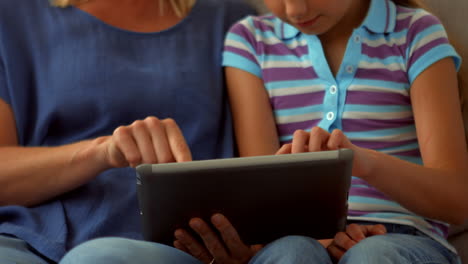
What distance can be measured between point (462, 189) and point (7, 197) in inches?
28.8

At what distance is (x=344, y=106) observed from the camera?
1054 mm

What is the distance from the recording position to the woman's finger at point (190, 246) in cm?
80

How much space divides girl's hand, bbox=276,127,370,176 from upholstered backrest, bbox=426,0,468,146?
1.22 feet

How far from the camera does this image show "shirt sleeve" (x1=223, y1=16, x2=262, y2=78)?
44.4 inches

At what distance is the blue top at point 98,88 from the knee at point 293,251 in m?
0.29

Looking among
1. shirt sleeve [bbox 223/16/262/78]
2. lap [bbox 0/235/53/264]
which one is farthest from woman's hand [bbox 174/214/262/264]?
shirt sleeve [bbox 223/16/262/78]

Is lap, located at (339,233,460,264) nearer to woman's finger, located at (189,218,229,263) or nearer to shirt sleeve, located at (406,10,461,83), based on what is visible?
woman's finger, located at (189,218,229,263)

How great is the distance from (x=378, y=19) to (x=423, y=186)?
33 cm

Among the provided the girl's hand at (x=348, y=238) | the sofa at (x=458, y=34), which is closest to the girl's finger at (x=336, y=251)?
the girl's hand at (x=348, y=238)

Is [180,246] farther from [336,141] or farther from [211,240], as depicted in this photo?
[336,141]

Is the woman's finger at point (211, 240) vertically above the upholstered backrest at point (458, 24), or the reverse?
the upholstered backrest at point (458, 24)

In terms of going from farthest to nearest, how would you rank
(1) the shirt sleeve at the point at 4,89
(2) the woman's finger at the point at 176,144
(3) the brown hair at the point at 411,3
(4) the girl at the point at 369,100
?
(3) the brown hair at the point at 411,3 → (1) the shirt sleeve at the point at 4,89 → (4) the girl at the point at 369,100 → (2) the woman's finger at the point at 176,144

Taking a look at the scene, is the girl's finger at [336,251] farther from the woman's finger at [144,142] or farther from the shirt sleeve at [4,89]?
the shirt sleeve at [4,89]

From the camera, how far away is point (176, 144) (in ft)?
2.68
